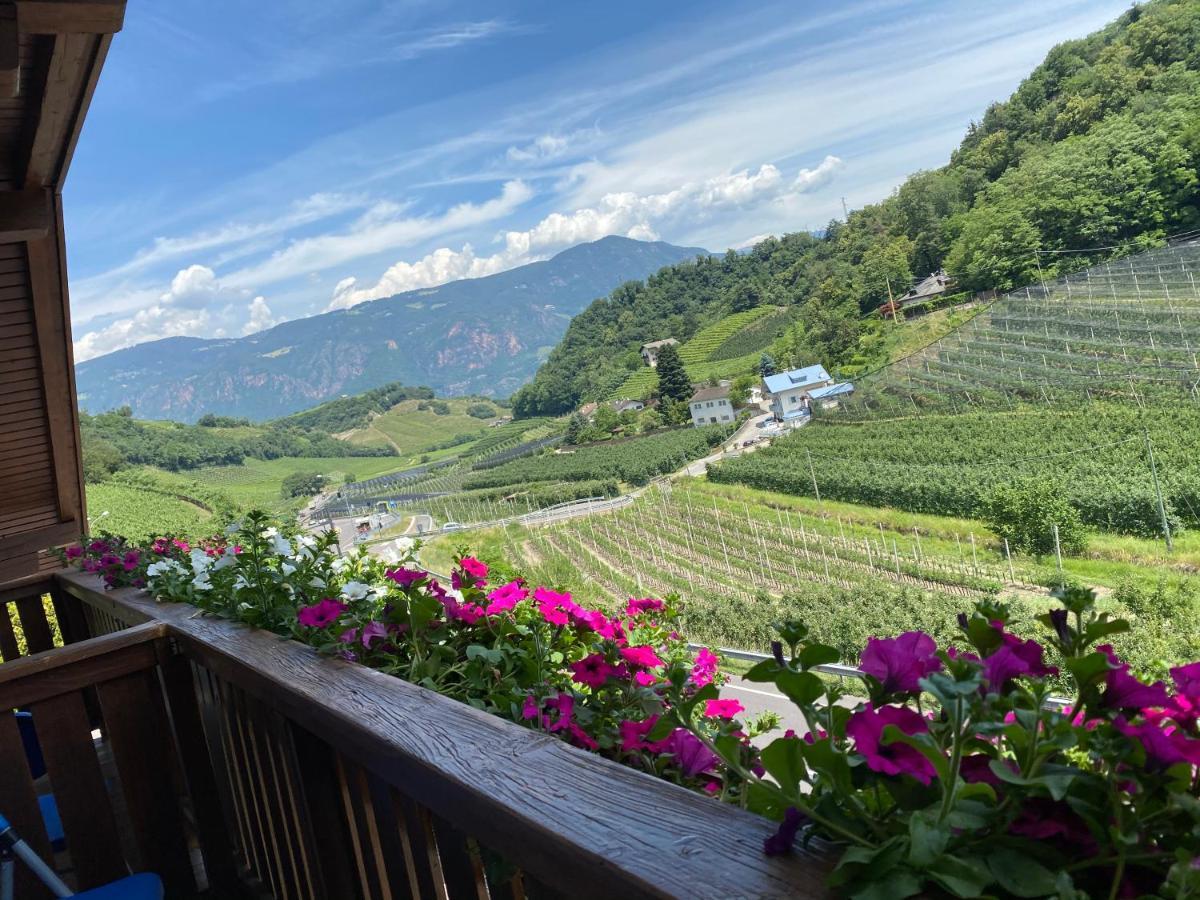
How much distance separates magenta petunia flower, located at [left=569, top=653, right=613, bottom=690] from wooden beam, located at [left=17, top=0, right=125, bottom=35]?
1.19 m

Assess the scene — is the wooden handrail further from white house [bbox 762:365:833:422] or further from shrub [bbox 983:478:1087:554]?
white house [bbox 762:365:833:422]

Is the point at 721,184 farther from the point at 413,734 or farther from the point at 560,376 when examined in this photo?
the point at 413,734

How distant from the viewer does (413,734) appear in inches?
24.3

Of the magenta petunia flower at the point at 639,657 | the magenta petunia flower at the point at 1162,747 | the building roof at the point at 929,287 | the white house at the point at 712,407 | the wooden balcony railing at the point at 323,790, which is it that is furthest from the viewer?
the white house at the point at 712,407

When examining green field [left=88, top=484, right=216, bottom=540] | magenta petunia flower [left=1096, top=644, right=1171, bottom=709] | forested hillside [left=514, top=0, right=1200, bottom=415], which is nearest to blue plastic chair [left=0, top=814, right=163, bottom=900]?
magenta petunia flower [left=1096, top=644, right=1171, bottom=709]

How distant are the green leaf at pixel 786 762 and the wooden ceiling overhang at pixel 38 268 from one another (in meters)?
1.40

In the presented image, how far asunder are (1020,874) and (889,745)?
59mm

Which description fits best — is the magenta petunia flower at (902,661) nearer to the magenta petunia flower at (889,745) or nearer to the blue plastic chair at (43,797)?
the magenta petunia flower at (889,745)

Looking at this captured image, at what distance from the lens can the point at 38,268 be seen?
2.33 m

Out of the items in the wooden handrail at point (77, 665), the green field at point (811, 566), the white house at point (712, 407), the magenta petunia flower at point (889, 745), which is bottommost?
the green field at point (811, 566)

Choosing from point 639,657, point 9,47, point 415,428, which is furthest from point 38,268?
point 415,428

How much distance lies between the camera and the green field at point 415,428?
4372 centimetres

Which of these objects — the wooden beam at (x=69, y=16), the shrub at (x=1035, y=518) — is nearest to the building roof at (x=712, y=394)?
the shrub at (x=1035, y=518)

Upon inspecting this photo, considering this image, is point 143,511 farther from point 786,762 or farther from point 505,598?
point 786,762
